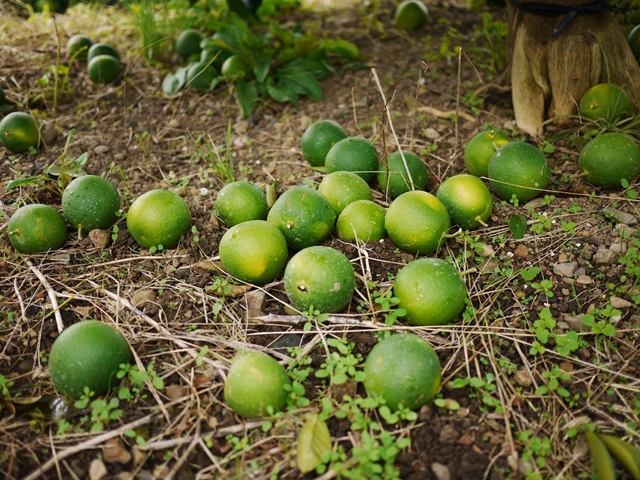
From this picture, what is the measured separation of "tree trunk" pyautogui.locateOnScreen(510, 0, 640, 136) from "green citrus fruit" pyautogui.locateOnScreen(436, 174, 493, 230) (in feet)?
4.28

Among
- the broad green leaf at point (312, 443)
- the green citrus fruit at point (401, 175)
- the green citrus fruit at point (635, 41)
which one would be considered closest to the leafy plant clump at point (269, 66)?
the green citrus fruit at point (401, 175)

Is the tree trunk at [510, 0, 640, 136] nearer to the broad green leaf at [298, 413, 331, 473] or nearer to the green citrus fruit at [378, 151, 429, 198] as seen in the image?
the green citrus fruit at [378, 151, 429, 198]

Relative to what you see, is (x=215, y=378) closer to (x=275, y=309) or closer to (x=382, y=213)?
(x=275, y=309)

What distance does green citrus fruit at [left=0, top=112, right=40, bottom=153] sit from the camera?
4.62 metres

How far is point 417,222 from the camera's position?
3289mm

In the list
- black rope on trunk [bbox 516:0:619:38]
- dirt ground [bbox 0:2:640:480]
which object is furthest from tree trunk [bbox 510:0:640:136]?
dirt ground [bbox 0:2:640:480]

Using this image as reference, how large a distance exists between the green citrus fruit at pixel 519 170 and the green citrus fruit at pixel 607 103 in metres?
0.85

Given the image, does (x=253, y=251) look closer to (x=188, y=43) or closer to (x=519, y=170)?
(x=519, y=170)

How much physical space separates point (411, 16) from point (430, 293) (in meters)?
4.38

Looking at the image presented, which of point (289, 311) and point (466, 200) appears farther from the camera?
point (466, 200)

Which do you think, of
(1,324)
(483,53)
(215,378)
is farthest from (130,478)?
(483,53)

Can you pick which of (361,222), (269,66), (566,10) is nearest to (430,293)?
(361,222)

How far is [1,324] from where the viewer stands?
126 inches

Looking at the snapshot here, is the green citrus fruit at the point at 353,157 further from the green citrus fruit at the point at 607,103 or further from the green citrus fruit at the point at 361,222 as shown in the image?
the green citrus fruit at the point at 607,103
